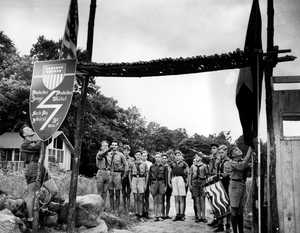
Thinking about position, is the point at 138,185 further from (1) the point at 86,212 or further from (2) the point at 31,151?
(2) the point at 31,151

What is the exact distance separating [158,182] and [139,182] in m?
0.65

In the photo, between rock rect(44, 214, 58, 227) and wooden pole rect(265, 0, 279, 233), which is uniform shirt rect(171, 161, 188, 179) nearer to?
rock rect(44, 214, 58, 227)

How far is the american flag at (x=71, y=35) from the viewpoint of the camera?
291 inches

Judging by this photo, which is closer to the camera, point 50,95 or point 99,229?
point 50,95

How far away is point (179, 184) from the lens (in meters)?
11.2

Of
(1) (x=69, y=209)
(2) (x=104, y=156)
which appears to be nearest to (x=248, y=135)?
(1) (x=69, y=209)

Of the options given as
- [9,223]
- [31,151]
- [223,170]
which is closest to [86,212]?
[31,151]

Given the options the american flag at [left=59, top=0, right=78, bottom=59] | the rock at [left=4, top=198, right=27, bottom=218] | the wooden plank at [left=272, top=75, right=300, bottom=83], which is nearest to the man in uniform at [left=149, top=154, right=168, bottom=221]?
the rock at [left=4, top=198, right=27, bottom=218]

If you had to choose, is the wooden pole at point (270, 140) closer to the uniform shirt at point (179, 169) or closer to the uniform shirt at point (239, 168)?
the uniform shirt at point (239, 168)

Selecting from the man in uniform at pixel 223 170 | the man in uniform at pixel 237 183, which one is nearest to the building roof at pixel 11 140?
the man in uniform at pixel 223 170

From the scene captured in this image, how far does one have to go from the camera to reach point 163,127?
64.9 m

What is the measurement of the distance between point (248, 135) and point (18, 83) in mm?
25793

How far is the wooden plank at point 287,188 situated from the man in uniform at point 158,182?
5702mm

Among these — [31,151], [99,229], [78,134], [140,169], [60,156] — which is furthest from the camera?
[60,156]
